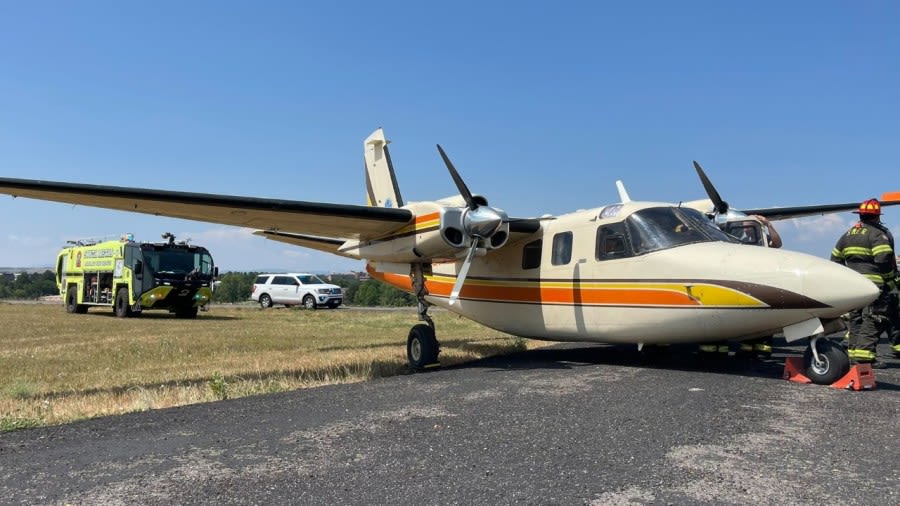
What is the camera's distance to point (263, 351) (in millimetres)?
14469

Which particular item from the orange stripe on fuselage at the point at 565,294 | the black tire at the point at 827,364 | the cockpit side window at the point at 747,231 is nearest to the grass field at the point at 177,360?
the orange stripe on fuselage at the point at 565,294

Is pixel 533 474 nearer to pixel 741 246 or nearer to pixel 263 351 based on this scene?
pixel 741 246

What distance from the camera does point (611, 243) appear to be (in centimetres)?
947

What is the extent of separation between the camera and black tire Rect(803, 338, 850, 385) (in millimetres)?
7359

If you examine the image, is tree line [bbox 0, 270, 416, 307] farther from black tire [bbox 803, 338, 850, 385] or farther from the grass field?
black tire [bbox 803, 338, 850, 385]

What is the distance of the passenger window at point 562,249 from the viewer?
1024cm

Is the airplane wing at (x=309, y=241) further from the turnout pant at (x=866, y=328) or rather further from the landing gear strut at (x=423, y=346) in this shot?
the turnout pant at (x=866, y=328)

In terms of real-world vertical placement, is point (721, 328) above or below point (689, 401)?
above

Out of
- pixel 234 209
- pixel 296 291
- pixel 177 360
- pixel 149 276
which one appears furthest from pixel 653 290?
pixel 296 291

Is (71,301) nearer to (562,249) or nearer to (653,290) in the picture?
(562,249)

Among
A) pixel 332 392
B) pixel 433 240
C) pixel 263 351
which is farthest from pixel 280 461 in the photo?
pixel 263 351

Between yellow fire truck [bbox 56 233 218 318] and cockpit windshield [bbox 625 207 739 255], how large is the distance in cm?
2293

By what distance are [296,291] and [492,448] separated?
106 ft

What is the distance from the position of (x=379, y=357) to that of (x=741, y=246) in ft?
23.3
